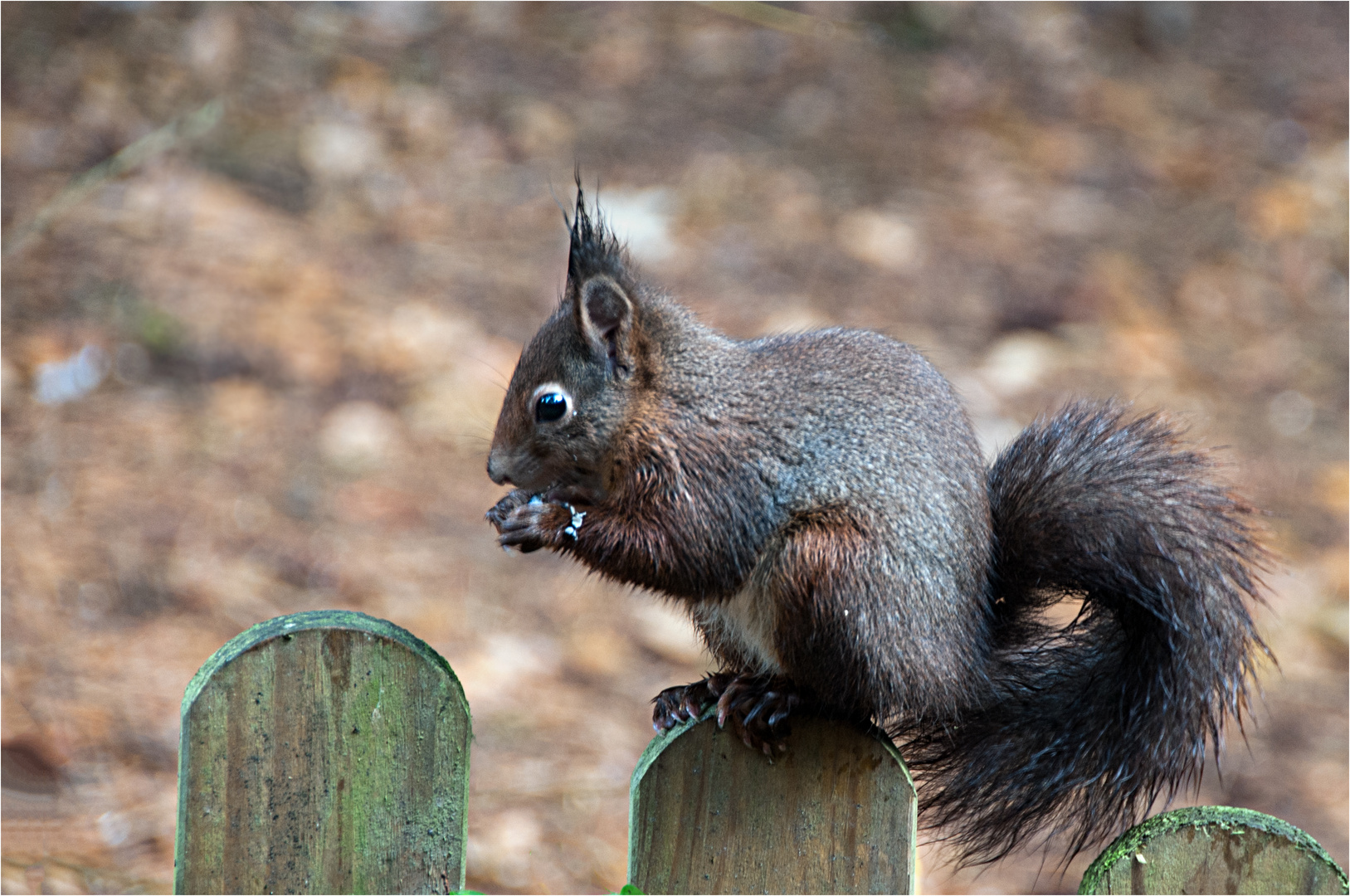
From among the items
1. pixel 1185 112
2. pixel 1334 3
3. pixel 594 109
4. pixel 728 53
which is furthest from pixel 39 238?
pixel 1334 3

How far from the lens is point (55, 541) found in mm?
2955

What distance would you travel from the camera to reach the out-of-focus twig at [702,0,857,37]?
4.88m

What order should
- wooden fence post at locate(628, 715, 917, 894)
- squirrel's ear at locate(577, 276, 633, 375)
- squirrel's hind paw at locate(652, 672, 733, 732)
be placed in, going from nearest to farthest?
1. wooden fence post at locate(628, 715, 917, 894)
2. squirrel's hind paw at locate(652, 672, 733, 732)
3. squirrel's ear at locate(577, 276, 633, 375)

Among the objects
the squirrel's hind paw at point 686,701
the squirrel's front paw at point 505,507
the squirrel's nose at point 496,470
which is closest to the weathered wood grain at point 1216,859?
the squirrel's hind paw at point 686,701

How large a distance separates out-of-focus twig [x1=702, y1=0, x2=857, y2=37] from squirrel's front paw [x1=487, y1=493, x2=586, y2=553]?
12.1ft

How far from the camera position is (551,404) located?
5.69 ft

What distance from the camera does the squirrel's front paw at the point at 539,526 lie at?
1.53m

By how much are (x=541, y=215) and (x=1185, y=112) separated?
7.45 ft

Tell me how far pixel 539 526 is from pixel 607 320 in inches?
12.5

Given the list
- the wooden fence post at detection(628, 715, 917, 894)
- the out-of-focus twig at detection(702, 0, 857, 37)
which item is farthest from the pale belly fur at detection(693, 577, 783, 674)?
the out-of-focus twig at detection(702, 0, 857, 37)

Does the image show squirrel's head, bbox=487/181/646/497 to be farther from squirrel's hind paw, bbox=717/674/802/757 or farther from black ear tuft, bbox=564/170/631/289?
squirrel's hind paw, bbox=717/674/802/757

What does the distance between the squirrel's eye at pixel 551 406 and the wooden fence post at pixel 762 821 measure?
1.69 ft

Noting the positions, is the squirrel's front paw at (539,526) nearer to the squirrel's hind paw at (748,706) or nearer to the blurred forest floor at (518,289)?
the squirrel's hind paw at (748,706)

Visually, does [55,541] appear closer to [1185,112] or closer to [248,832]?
[248,832]
